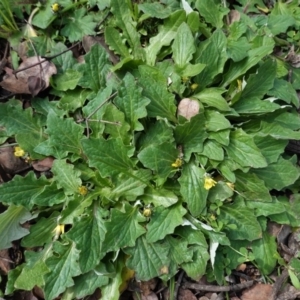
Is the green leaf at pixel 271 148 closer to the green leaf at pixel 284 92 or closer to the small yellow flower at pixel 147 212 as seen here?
the green leaf at pixel 284 92

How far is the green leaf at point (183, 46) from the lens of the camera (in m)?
2.61

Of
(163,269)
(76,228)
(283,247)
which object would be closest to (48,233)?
(76,228)

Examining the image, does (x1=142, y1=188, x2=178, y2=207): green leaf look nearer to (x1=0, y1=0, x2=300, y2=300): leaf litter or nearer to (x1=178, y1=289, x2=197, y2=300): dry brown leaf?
(x1=0, y1=0, x2=300, y2=300): leaf litter

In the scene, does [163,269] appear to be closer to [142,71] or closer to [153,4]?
[142,71]

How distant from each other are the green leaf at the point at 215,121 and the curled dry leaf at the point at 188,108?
8cm

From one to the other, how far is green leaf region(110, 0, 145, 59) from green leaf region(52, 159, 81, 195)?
87 cm

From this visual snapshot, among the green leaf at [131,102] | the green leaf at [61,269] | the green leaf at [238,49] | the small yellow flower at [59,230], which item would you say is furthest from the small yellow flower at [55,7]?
the green leaf at [61,269]

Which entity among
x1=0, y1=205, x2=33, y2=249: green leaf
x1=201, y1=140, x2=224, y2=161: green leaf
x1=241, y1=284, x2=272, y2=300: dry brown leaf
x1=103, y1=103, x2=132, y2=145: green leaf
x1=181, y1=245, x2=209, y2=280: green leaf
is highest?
x1=103, y1=103, x2=132, y2=145: green leaf

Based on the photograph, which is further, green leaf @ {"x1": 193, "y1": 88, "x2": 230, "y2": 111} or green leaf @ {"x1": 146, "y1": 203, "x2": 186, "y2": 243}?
green leaf @ {"x1": 193, "y1": 88, "x2": 230, "y2": 111}

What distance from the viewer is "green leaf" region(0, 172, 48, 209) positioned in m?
2.45

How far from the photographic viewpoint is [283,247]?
2764 mm

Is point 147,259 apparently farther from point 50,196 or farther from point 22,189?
point 22,189

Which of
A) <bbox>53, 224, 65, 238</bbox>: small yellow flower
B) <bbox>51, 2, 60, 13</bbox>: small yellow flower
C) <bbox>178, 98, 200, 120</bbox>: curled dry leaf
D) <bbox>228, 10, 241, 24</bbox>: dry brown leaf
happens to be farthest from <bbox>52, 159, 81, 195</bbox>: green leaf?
<bbox>228, 10, 241, 24</bbox>: dry brown leaf

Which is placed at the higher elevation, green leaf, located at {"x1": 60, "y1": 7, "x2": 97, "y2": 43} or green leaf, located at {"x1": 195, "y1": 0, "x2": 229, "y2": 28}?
green leaf, located at {"x1": 60, "y1": 7, "x2": 97, "y2": 43}
